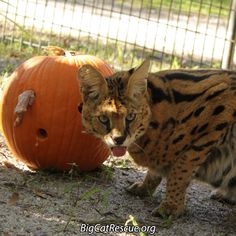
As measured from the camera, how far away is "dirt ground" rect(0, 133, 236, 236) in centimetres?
539

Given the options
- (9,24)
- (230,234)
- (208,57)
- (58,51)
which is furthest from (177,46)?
(230,234)

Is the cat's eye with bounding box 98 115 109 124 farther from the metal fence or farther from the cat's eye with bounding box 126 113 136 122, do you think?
the metal fence

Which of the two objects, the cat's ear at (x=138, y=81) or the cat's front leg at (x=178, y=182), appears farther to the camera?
the cat's front leg at (x=178, y=182)

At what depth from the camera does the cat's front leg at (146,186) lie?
20.9ft

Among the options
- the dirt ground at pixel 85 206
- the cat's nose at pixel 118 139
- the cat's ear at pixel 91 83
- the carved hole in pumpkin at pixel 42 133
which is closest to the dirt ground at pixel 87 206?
the dirt ground at pixel 85 206

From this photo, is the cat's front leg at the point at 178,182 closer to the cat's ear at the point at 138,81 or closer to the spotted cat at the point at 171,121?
the spotted cat at the point at 171,121

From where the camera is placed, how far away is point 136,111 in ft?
18.4

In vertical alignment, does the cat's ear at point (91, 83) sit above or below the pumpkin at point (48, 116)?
above

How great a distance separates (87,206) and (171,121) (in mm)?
978

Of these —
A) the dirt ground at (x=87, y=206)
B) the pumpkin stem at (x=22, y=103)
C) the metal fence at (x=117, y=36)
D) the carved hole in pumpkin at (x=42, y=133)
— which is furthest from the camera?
the metal fence at (x=117, y=36)

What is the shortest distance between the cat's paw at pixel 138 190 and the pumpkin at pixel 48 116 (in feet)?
1.32

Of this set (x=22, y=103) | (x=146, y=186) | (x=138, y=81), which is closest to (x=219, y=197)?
(x=146, y=186)

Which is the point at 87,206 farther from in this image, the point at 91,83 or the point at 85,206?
the point at 91,83

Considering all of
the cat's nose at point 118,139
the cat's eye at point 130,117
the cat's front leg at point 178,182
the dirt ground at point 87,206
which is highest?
the cat's eye at point 130,117
